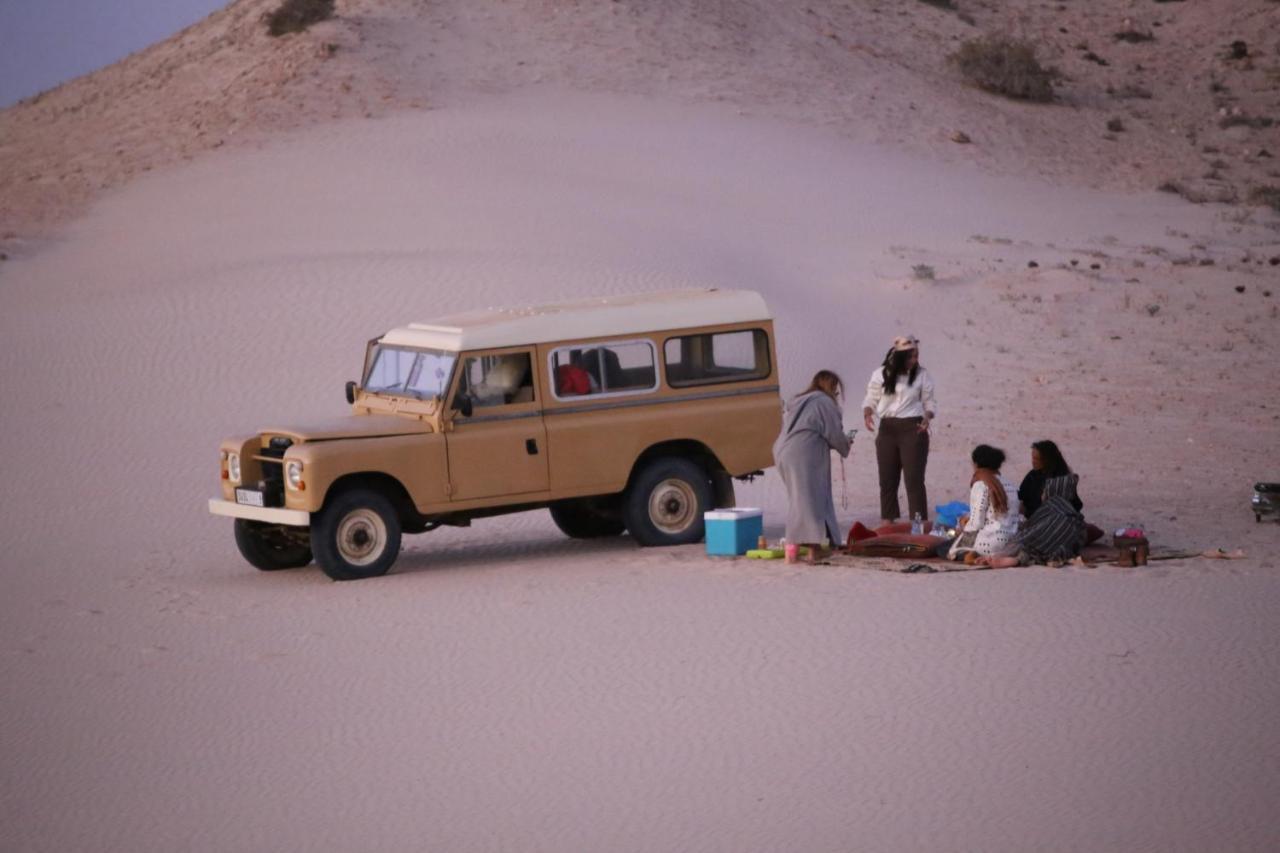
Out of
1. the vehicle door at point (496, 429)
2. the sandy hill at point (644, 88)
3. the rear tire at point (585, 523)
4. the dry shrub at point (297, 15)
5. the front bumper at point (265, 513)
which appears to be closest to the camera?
the front bumper at point (265, 513)

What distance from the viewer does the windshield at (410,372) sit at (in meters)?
14.1

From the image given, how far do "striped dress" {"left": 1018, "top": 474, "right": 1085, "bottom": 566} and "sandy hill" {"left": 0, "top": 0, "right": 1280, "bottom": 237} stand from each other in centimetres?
2701

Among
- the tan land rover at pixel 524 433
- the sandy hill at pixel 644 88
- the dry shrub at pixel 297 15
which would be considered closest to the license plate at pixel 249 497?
the tan land rover at pixel 524 433

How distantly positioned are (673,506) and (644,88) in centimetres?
2963

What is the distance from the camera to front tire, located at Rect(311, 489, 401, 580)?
13742mm

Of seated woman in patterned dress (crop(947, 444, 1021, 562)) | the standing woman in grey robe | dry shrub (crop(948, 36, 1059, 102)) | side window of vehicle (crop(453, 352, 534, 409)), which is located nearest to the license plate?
side window of vehicle (crop(453, 352, 534, 409))

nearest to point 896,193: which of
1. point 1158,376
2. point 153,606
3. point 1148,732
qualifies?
point 1158,376

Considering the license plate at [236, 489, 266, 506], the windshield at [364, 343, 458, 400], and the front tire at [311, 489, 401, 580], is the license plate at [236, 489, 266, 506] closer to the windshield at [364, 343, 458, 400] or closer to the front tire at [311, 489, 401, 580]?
the front tire at [311, 489, 401, 580]

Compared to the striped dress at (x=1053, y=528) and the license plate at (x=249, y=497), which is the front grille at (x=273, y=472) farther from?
the striped dress at (x=1053, y=528)

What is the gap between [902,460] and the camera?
15.1m

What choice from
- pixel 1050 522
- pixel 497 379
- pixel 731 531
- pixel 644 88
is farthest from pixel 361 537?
pixel 644 88

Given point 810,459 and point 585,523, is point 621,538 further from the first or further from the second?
point 810,459

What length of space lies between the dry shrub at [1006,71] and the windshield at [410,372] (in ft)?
125

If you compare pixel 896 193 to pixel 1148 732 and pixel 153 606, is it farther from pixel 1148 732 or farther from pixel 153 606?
pixel 1148 732
